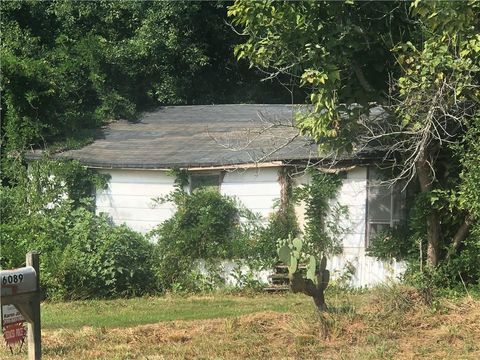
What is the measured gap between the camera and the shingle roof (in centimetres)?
1548

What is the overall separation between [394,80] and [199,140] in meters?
6.77

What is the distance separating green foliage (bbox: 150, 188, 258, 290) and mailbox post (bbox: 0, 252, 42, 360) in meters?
7.64

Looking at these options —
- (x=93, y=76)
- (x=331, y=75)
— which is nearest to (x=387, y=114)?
(x=331, y=75)

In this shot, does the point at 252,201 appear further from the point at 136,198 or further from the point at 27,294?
the point at 27,294

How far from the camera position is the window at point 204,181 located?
16.2 m

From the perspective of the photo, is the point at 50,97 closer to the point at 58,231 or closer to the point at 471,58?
the point at 58,231

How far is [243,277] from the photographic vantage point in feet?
50.3

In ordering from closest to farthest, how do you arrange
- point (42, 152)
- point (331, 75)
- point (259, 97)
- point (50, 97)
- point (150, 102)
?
1. point (331, 75)
2. point (42, 152)
3. point (50, 97)
4. point (150, 102)
5. point (259, 97)

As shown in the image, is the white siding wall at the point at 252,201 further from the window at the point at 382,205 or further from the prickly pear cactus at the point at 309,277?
the prickly pear cactus at the point at 309,277

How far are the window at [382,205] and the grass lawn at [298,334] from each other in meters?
3.83

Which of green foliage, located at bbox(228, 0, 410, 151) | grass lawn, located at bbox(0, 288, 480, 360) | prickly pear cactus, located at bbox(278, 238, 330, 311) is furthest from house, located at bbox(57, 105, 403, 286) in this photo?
prickly pear cactus, located at bbox(278, 238, 330, 311)

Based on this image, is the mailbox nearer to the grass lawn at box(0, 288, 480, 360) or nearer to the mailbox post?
the mailbox post

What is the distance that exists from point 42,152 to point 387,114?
8.90 m

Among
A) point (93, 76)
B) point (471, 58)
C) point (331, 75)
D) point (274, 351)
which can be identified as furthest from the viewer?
point (93, 76)
